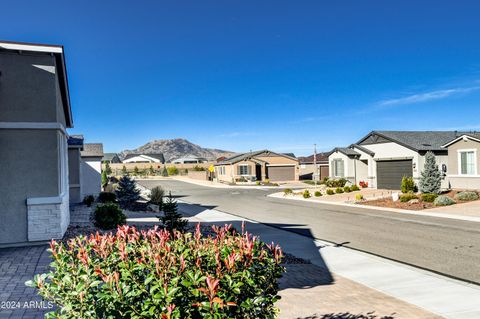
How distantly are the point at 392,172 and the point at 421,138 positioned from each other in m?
4.12

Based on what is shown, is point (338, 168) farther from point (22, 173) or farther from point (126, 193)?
point (22, 173)

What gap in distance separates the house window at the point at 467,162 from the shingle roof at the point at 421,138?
2.24 metres

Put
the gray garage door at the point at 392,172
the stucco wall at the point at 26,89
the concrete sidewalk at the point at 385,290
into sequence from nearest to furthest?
1. the concrete sidewalk at the point at 385,290
2. the stucco wall at the point at 26,89
3. the gray garage door at the point at 392,172

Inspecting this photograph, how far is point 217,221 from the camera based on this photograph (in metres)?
18.3

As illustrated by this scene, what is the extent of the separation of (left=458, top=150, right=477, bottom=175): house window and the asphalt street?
1066 centimetres

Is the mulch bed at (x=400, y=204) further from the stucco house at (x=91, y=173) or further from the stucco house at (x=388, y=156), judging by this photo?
the stucco house at (x=91, y=173)

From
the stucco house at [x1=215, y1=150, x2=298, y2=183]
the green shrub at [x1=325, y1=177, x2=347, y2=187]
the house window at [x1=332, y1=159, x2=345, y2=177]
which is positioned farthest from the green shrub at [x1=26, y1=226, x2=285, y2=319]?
the stucco house at [x1=215, y1=150, x2=298, y2=183]

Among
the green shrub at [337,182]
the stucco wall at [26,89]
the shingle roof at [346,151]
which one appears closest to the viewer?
the stucco wall at [26,89]

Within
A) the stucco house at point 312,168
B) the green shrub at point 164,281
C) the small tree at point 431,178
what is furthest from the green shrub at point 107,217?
the stucco house at point 312,168

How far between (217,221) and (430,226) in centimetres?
956

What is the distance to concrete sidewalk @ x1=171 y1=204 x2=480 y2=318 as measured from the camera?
21.9 ft

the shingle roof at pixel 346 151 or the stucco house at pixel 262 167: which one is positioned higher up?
the shingle roof at pixel 346 151

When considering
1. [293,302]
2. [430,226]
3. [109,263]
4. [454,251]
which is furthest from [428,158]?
[109,263]

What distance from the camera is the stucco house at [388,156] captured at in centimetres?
3052
